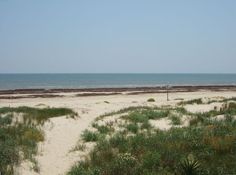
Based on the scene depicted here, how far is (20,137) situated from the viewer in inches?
591

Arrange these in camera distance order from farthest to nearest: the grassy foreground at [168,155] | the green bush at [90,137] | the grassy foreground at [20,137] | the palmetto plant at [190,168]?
the green bush at [90,137]
the grassy foreground at [20,137]
the grassy foreground at [168,155]
the palmetto plant at [190,168]

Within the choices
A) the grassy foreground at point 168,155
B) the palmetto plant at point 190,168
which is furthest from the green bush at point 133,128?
the palmetto plant at point 190,168

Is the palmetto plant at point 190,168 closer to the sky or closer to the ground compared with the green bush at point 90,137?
closer to the sky

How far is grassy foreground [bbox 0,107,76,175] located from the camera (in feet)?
37.3

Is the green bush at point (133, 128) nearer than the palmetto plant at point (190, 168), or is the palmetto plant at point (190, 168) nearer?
the palmetto plant at point (190, 168)

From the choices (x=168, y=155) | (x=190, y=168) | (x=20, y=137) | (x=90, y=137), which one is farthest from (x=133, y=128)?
(x=190, y=168)

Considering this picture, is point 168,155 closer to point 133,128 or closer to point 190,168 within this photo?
point 190,168

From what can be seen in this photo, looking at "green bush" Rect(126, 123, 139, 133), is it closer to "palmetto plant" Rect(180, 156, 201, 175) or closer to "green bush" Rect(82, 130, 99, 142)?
"green bush" Rect(82, 130, 99, 142)

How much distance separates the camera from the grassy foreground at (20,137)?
11373 millimetres

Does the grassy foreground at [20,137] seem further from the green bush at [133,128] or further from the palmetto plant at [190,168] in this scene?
the palmetto plant at [190,168]

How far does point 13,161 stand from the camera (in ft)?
37.3

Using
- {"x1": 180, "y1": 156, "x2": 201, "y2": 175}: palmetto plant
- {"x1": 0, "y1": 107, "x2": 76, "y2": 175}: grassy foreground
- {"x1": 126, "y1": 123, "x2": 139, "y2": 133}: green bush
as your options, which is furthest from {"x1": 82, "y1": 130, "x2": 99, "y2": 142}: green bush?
{"x1": 180, "y1": 156, "x2": 201, "y2": 175}: palmetto plant

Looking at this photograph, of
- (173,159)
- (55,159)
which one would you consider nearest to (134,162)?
(173,159)

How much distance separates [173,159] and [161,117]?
10847 millimetres
